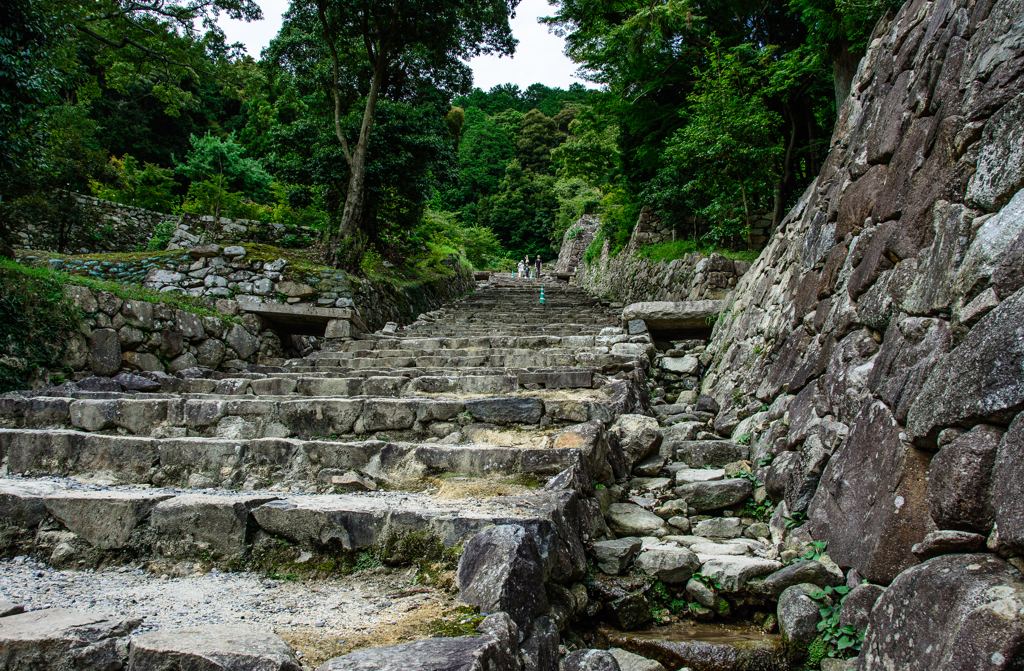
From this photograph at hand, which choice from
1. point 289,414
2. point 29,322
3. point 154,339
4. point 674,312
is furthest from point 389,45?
point 289,414

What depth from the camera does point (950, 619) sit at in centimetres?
189

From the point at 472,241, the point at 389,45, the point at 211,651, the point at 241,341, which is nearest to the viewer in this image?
the point at 211,651

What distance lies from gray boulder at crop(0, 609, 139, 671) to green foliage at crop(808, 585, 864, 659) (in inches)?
113

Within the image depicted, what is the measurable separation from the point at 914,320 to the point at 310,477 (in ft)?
11.8

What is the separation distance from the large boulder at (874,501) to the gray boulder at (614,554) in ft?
3.54

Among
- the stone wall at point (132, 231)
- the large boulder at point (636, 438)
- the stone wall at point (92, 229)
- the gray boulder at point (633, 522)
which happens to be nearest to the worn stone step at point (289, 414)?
the large boulder at point (636, 438)

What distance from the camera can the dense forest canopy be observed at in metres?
7.57

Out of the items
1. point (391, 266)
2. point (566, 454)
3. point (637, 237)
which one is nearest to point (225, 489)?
point (566, 454)

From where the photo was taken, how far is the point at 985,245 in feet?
7.95

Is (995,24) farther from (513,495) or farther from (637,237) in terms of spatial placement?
(637,237)

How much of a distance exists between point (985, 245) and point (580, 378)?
9.62ft

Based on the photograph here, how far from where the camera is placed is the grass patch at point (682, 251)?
9.02 metres

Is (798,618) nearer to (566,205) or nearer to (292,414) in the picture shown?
(292,414)

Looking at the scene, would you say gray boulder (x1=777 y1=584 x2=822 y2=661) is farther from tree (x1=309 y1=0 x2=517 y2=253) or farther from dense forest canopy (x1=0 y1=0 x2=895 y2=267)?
tree (x1=309 y1=0 x2=517 y2=253)
